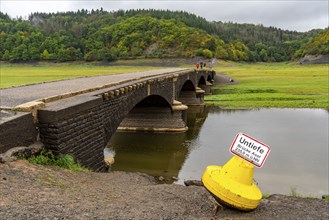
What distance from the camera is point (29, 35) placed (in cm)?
15425

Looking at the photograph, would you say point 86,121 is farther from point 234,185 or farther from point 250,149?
point 250,149

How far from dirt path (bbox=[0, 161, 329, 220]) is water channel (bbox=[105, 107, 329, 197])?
635 centimetres

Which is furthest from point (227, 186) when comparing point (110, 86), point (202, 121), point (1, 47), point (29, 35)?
point (29, 35)

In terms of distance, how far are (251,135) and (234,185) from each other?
18504mm

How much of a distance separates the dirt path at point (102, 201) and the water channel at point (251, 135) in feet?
20.8


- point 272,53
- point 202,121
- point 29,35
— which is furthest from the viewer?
point 272,53

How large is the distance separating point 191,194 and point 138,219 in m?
2.72

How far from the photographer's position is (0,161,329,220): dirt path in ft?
22.0

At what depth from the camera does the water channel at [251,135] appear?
55.0 feet

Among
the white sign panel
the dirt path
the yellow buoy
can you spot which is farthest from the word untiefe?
the dirt path

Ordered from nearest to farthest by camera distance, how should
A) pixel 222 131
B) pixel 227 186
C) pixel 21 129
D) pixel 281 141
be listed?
pixel 227 186, pixel 21 129, pixel 281 141, pixel 222 131

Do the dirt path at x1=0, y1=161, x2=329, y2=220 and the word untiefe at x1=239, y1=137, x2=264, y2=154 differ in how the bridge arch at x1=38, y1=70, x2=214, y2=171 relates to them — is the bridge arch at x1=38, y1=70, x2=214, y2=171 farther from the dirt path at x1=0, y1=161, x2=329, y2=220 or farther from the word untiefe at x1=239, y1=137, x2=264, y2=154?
the word untiefe at x1=239, y1=137, x2=264, y2=154

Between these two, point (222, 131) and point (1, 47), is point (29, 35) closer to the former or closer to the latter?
point (1, 47)

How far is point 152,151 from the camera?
22609 mm
